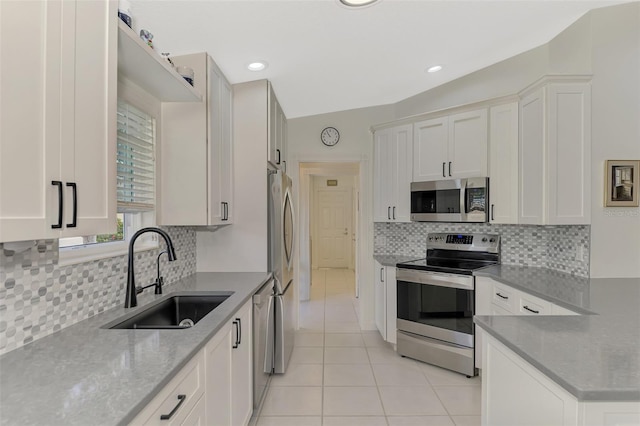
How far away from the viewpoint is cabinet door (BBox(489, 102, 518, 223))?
2.77 m

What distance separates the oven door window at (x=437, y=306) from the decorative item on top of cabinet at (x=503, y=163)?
0.75m

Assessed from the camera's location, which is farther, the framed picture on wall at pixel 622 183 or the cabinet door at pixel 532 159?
the cabinet door at pixel 532 159

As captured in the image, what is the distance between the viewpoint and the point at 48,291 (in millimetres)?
1302

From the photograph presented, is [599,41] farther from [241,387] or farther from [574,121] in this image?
[241,387]

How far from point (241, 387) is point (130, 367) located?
1.03m

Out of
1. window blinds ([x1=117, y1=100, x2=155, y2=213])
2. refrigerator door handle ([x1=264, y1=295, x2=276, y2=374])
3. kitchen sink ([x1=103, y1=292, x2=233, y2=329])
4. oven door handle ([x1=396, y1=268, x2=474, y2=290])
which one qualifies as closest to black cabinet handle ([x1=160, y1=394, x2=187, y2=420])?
kitchen sink ([x1=103, y1=292, x2=233, y2=329])

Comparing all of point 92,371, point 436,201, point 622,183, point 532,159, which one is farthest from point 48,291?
point 622,183

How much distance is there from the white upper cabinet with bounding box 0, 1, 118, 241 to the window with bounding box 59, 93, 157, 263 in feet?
2.02

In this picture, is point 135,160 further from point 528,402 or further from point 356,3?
point 528,402

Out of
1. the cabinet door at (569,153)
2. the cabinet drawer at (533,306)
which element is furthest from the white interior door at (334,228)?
the cabinet drawer at (533,306)

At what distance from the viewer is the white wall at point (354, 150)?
3.96 meters

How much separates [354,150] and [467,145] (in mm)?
1323

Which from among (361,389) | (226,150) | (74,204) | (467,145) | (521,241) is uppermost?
(467,145)

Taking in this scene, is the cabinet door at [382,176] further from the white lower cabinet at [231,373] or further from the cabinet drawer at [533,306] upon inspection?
the white lower cabinet at [231,373]
